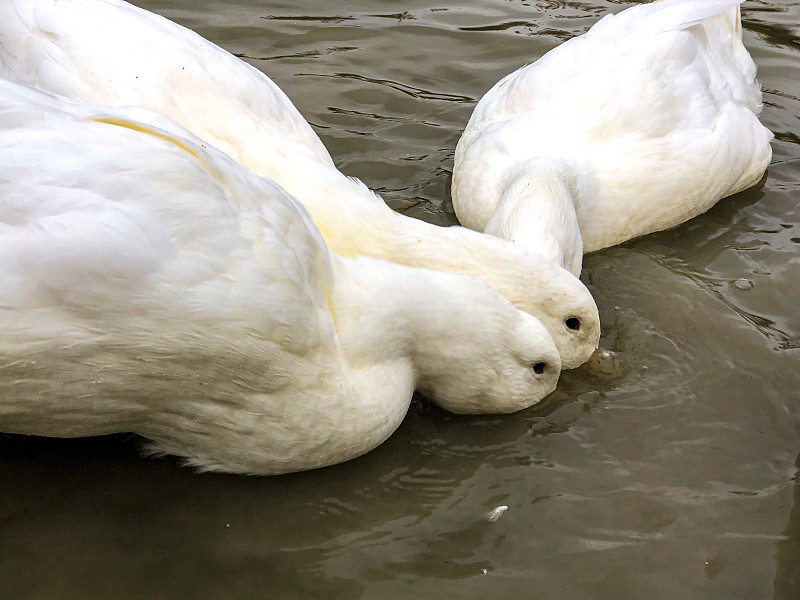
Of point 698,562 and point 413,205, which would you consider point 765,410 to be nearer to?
point 698,562

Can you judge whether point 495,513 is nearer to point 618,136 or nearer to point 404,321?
point 404,321

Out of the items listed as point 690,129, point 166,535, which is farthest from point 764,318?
point 166,535

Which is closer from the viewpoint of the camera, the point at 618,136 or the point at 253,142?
the point at 253,142

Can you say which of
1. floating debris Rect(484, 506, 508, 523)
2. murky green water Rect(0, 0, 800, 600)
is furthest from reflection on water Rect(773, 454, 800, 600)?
floating debris Rect(484, 506, 508, 523)

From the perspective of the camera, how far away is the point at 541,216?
382 cm

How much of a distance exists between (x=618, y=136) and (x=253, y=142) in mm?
1770

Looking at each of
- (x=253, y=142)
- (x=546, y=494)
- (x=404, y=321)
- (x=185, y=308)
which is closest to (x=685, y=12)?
(x=253, y=142)

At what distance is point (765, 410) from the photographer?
3.44 metres

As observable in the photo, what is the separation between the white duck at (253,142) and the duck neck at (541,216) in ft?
0.78

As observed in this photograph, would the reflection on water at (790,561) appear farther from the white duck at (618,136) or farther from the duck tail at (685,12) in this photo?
the duck tail at (685,12)

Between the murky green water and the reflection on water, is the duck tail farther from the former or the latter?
the reflection on water

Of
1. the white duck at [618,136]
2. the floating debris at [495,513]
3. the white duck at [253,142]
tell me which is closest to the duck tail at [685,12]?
the white duck at [618,136]

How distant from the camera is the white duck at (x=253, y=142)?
11.5 ft

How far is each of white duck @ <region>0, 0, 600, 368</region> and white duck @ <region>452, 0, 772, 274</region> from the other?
0.47 metres
